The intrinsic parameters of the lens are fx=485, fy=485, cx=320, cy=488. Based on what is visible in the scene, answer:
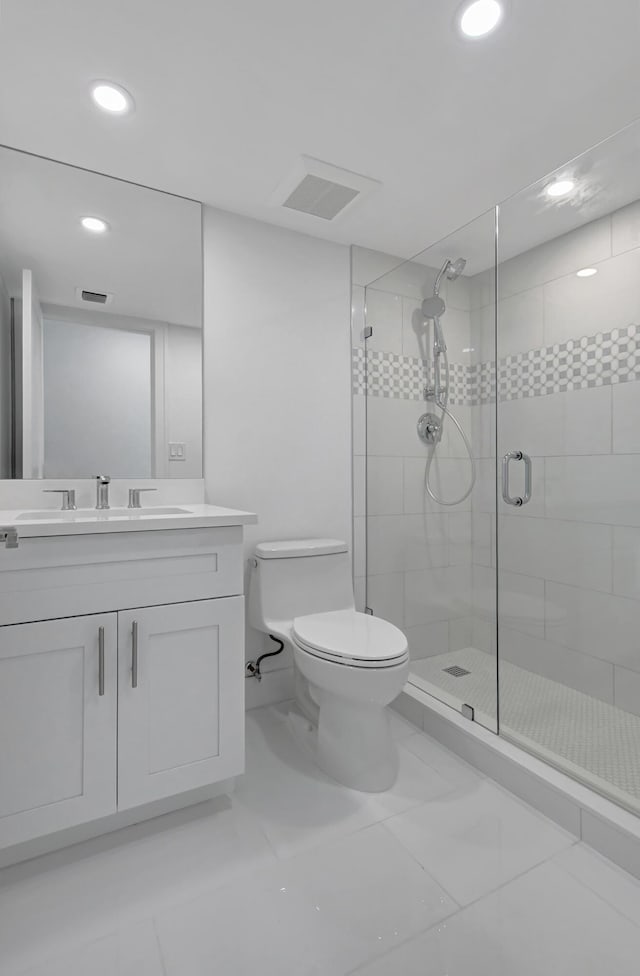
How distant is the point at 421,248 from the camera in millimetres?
2398

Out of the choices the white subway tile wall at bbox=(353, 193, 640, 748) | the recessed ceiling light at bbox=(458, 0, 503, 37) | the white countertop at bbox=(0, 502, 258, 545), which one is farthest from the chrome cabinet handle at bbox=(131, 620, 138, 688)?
the recessed ceiling light at bbox=(458, 0, 503, 37)

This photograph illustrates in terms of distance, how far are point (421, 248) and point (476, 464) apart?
1.16m

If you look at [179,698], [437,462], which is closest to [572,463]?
[437,462]

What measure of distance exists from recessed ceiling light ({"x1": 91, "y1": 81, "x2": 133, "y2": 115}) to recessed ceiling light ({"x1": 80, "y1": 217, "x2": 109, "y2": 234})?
0.41 meters

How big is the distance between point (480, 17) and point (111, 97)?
1036 millimetres

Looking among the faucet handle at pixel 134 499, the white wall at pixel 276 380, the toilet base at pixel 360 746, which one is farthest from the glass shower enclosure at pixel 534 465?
the faucet handle at pixel 134 499

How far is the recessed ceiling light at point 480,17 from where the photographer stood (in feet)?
3.81

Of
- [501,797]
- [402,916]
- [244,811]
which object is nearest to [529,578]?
[501,797]

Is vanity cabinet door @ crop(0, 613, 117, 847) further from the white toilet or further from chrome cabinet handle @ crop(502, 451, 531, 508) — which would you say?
chrome cabinet handle @ crop(502, 451, 531, 508)

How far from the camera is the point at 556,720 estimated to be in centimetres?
169

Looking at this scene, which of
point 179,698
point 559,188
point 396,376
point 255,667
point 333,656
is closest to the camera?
point 179,698

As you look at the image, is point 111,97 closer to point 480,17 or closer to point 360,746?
point 480,17

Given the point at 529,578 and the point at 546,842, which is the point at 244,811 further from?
the point at 529,578

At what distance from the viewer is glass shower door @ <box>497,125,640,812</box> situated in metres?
1.58
